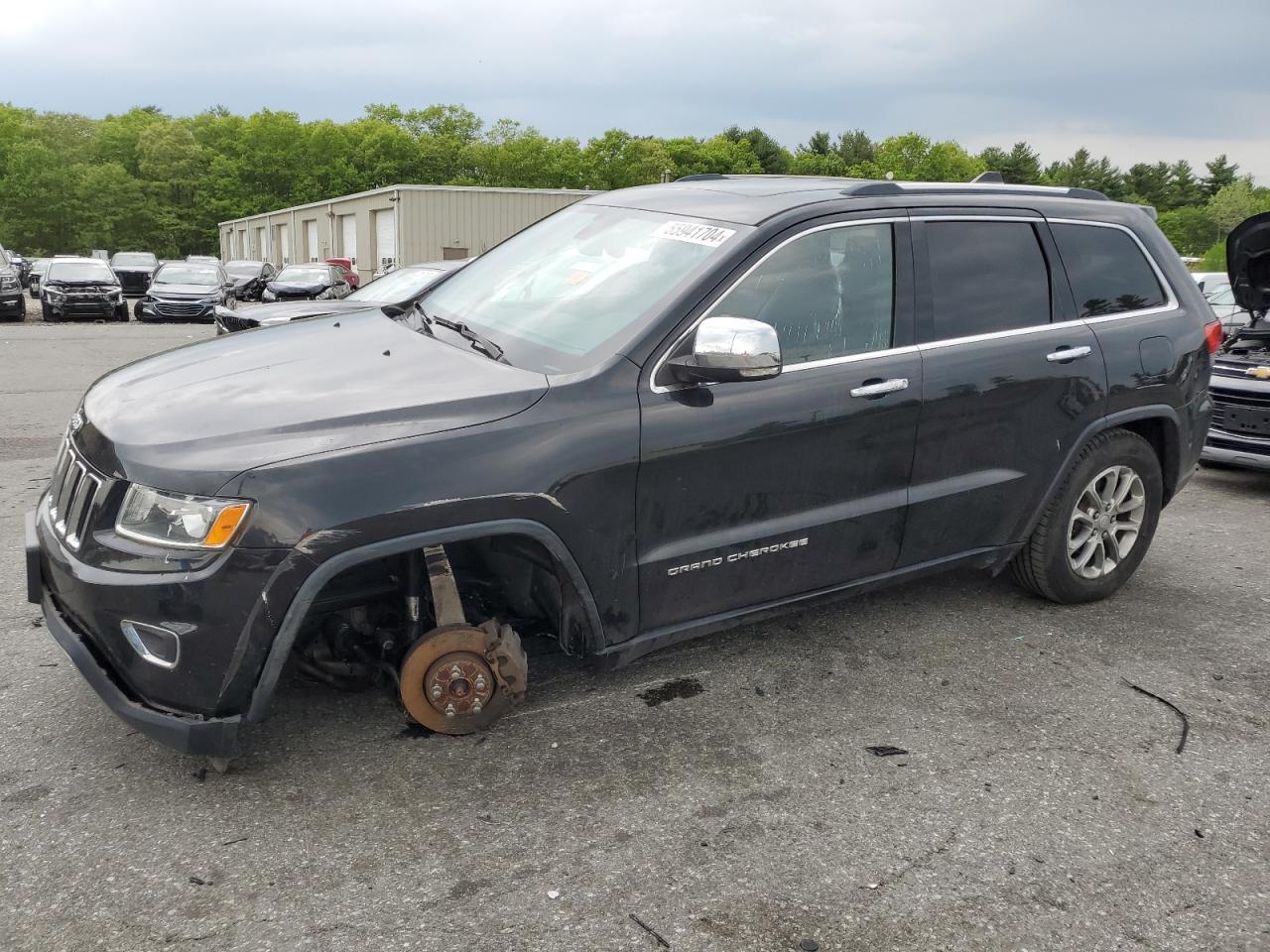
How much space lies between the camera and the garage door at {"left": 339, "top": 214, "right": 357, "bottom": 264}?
1734 inches

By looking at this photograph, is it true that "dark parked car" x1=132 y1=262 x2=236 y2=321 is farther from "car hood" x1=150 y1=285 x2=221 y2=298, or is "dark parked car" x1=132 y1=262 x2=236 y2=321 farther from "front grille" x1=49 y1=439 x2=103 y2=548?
"front grille" x1=49 y1=439 x2=103 y2=548

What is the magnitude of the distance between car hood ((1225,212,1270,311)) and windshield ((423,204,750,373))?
5.15m

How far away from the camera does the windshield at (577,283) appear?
11.2 ft

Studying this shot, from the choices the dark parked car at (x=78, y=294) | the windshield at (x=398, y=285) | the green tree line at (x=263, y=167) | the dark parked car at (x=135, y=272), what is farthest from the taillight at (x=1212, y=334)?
the green tree line at (x=263, y=167)

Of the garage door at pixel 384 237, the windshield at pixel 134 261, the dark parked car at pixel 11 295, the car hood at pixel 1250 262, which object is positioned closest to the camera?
the car hood at pixel 1250 262

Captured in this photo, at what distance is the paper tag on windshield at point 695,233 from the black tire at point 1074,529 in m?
1.87

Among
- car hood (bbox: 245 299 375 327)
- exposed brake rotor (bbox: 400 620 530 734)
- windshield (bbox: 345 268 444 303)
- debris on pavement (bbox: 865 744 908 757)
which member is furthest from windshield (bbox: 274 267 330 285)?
debris on pavement (bbox: 865 744 908 757)

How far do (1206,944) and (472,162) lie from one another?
98.8 metres

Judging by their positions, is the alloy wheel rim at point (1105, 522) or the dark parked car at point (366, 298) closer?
the alloy wheel rim at point (1105, 522)

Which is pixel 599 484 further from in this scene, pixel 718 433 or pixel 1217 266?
pixel 1217 266

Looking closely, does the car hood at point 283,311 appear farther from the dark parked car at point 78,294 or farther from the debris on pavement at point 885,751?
the dark parked car at point 78,294

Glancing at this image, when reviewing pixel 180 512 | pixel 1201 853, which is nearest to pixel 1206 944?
pixel 1201 853

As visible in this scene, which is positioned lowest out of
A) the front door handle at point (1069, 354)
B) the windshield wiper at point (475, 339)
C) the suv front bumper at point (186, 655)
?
the suv front bumper at point (186, 655)

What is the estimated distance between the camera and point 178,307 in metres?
23.2
